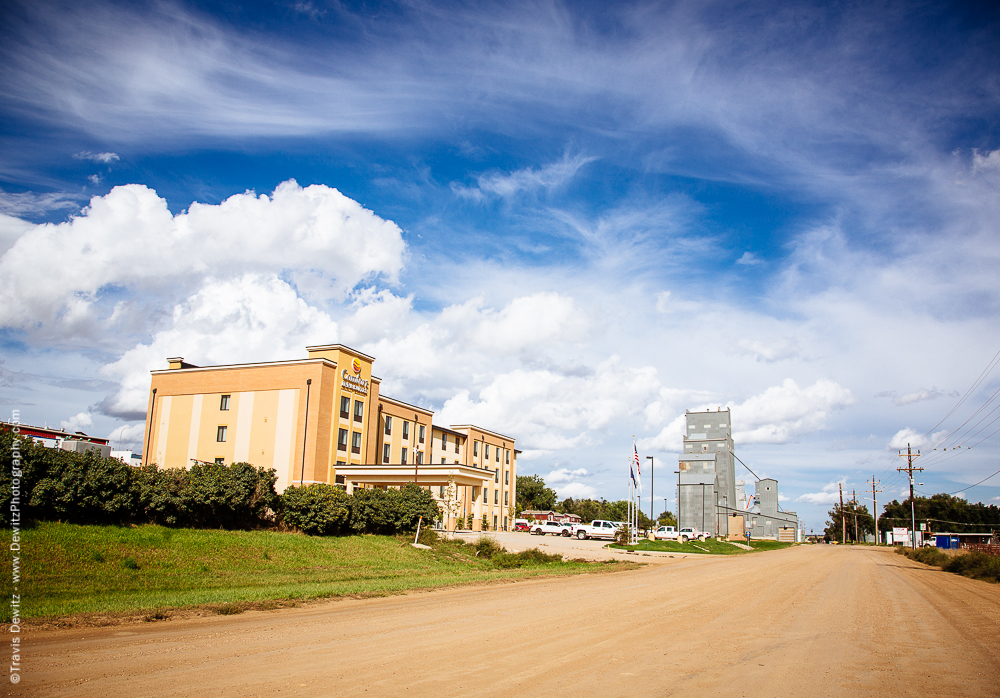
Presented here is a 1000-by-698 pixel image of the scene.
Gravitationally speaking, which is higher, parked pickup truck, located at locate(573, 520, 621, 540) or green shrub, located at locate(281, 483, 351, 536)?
green shrub, located at locate(281, 483, 351, 536)

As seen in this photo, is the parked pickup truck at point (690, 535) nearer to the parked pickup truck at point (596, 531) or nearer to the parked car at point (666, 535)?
the parked car at point (666, 535)

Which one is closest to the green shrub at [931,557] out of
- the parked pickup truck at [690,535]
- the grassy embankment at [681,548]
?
the grassy embankment at [681,548]

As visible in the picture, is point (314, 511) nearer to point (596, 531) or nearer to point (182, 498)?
point (182, 498)

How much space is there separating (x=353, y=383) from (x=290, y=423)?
6.06 metres

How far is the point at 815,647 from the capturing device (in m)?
10.7


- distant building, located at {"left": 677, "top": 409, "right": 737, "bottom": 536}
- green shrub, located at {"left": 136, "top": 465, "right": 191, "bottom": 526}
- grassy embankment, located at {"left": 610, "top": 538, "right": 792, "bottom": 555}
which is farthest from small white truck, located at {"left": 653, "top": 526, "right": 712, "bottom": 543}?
green shrub, located at {"left": 136, "top": 465, "right": 191, "bottom": 526}

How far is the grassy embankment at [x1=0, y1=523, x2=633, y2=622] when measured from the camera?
14578 millimetres

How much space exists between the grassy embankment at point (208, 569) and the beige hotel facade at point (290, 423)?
17950mm

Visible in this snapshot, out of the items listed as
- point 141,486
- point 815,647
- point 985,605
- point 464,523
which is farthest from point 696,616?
point 464,523

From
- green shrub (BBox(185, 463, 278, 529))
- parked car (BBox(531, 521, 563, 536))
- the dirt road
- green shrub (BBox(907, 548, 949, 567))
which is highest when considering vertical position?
green shrub (BBox(185, 463, 278, 529))

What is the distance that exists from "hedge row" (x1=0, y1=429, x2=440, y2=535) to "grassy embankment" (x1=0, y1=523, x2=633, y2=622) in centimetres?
87

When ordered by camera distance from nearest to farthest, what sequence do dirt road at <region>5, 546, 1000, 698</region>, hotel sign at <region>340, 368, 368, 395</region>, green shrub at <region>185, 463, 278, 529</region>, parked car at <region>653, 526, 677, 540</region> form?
dirt road at <region>5, 546, 1000, 698</region>, green shrub at <region>185, 463, 278, 529</region>, hotel sign at <region>340, 368, 368, 395</region>, parked car at <region>653, 526, 677, 540</region>

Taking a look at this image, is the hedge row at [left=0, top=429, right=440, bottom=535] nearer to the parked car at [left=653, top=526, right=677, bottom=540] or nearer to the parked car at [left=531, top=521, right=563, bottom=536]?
the parked car at [left=531, top=521, right=563, bottom=536]

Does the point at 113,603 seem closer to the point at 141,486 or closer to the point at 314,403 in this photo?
the point at 141,486
